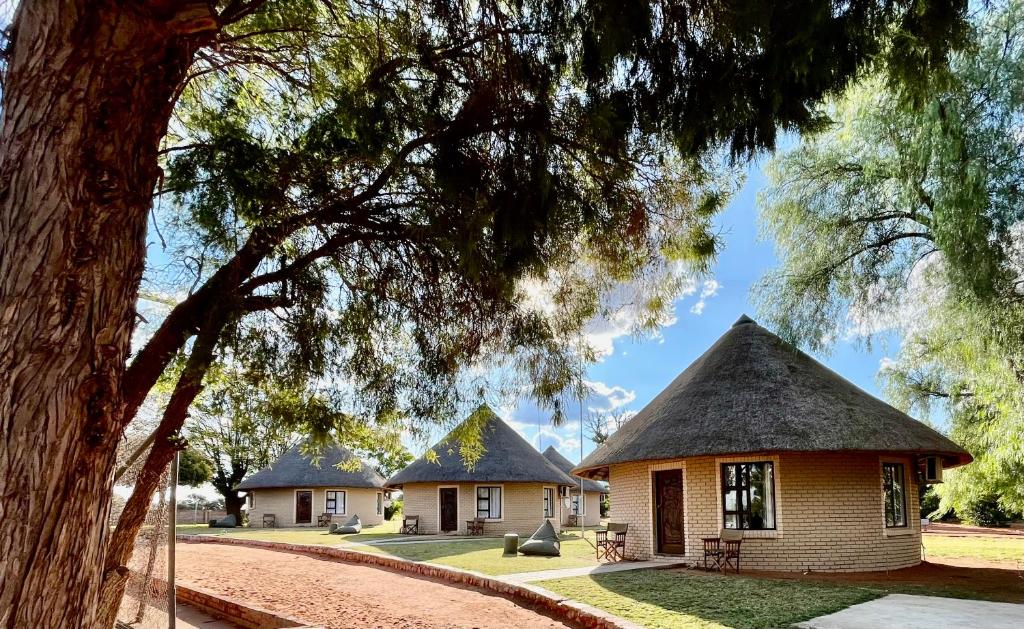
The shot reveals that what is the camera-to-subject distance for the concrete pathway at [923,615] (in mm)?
8070

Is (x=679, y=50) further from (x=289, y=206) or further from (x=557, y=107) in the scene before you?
(x=289, y=206)

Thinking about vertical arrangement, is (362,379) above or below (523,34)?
below

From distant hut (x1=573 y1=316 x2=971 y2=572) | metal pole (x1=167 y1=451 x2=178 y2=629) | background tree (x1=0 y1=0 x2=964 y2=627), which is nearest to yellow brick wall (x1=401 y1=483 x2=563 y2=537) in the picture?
distant hut (x1=573 y1=316 x2=971 y2=572)

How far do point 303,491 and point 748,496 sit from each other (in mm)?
29637

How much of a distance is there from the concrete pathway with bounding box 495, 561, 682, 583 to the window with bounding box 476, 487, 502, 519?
1409 cm

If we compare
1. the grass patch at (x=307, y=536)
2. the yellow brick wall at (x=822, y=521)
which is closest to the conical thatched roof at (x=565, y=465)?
the grass patch at (x=307, y=536)

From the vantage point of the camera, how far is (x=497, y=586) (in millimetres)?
12352

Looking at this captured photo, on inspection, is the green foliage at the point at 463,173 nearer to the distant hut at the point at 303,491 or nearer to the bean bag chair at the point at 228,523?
the distant hut at the point at 303,491

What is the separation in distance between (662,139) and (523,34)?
4.63ft

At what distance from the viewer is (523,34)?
555 centimetres

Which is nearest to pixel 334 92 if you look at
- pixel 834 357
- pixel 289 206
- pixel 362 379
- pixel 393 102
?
pixel 393 102

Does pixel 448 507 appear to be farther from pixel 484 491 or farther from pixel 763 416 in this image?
pixel 763 416

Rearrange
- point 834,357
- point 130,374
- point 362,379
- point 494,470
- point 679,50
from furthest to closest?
point 494,470
point 834,357
point 362,379
point 130,374
point 679,50

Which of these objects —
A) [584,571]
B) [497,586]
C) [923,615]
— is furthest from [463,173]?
[584,571]
